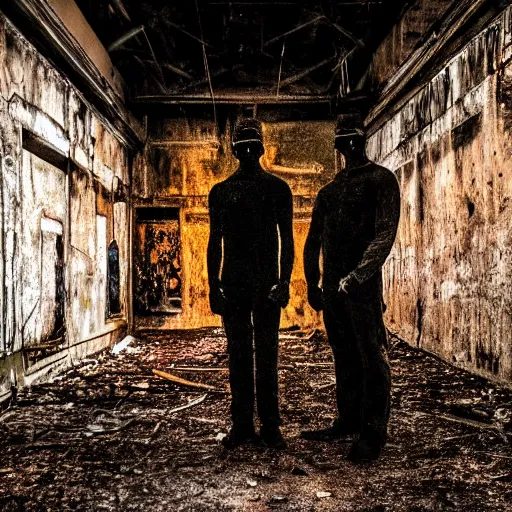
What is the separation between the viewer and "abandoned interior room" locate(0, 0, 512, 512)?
135 inches

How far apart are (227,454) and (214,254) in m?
→ 1.49

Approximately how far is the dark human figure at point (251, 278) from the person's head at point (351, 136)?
526mm

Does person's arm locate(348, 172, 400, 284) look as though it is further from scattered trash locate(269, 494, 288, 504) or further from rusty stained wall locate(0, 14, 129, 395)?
rusty stained wall locate(0, 14, 129, 395)

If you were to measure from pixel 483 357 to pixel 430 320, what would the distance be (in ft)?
5.76

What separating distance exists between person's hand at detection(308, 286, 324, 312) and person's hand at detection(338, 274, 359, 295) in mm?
380

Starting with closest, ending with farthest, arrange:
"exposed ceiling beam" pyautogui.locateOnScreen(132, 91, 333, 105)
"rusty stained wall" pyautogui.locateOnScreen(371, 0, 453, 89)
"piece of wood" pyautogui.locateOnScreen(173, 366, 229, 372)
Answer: "piece of wood" pyautogui.locateOnScreen(173, 366, 229, 372)
"rusty stained wall" pyautogui.locateOnScreen(371, 0, 453, 89)
"exposed ceiling beam" pyautogui.locateOnScreen(132, 91, 333, 105)

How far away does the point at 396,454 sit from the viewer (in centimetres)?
365

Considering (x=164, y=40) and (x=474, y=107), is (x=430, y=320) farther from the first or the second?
(x=164, y=40)

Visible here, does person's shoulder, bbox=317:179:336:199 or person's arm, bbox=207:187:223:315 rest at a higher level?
person's shoulder, bbox=317:179:336:199

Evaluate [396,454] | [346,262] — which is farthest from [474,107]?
[396,454]

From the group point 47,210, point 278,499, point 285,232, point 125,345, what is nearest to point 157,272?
point 125,345

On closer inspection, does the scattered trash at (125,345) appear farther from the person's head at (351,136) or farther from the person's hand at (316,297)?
the person's head at (351,136)

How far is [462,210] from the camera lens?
264 inches

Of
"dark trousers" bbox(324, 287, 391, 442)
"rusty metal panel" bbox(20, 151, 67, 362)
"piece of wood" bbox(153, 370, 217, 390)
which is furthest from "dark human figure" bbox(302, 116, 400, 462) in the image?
"rusty metal panel" bbox(20, 151, 67, 362)
